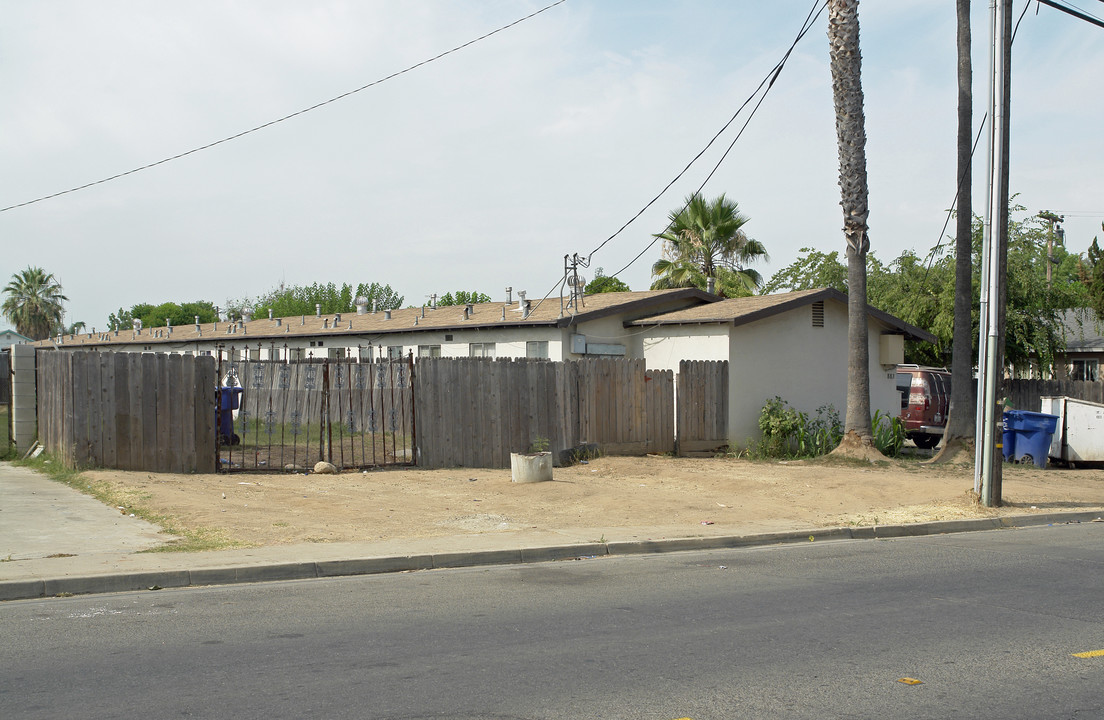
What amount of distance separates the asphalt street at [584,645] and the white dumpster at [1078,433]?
40.0 ft

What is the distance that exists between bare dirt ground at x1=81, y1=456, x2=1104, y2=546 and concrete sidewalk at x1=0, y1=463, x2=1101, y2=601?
0.40 meters

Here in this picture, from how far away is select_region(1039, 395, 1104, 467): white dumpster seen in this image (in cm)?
2059

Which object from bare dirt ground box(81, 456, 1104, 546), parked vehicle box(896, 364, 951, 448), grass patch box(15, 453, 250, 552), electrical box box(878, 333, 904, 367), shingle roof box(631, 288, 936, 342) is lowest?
bare dirt ground box(81, 456, 1104, 546)

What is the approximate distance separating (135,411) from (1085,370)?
3890 centimetres

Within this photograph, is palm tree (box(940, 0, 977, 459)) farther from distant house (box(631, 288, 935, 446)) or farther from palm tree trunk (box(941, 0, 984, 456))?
distant house (box(631, 288, 935, 446))

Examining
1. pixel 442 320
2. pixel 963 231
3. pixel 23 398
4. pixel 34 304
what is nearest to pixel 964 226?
pixel 963 231

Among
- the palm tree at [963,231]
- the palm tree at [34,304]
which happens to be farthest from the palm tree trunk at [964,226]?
the palm tree at [34,304]

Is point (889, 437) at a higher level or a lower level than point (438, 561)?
higher

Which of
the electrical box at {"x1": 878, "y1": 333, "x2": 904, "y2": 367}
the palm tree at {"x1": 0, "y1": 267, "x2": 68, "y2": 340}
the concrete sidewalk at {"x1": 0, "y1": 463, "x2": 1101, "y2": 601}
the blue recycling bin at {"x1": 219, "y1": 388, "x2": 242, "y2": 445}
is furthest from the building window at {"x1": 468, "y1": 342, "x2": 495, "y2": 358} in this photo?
the palm tree at {"x1": 0, "y1": 267, "x2": 68, "y2": 340}

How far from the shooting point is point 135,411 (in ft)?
51.1

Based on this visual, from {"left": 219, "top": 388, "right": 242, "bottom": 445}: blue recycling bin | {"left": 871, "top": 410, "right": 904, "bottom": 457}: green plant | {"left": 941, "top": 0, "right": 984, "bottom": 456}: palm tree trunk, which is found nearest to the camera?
{"left": 219, "top": 388, "right": 242, "bottom": 445}: blue recycling bin

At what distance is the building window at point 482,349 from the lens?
24.9m

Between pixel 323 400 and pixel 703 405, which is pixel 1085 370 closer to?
pixel 703 405

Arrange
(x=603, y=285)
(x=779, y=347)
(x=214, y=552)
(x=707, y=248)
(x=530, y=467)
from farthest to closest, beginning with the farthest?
(x=603, y=285) → (x=707, y=248) → (x=779, y=347) → (x=530, y=467) → (x=214, y=552)
